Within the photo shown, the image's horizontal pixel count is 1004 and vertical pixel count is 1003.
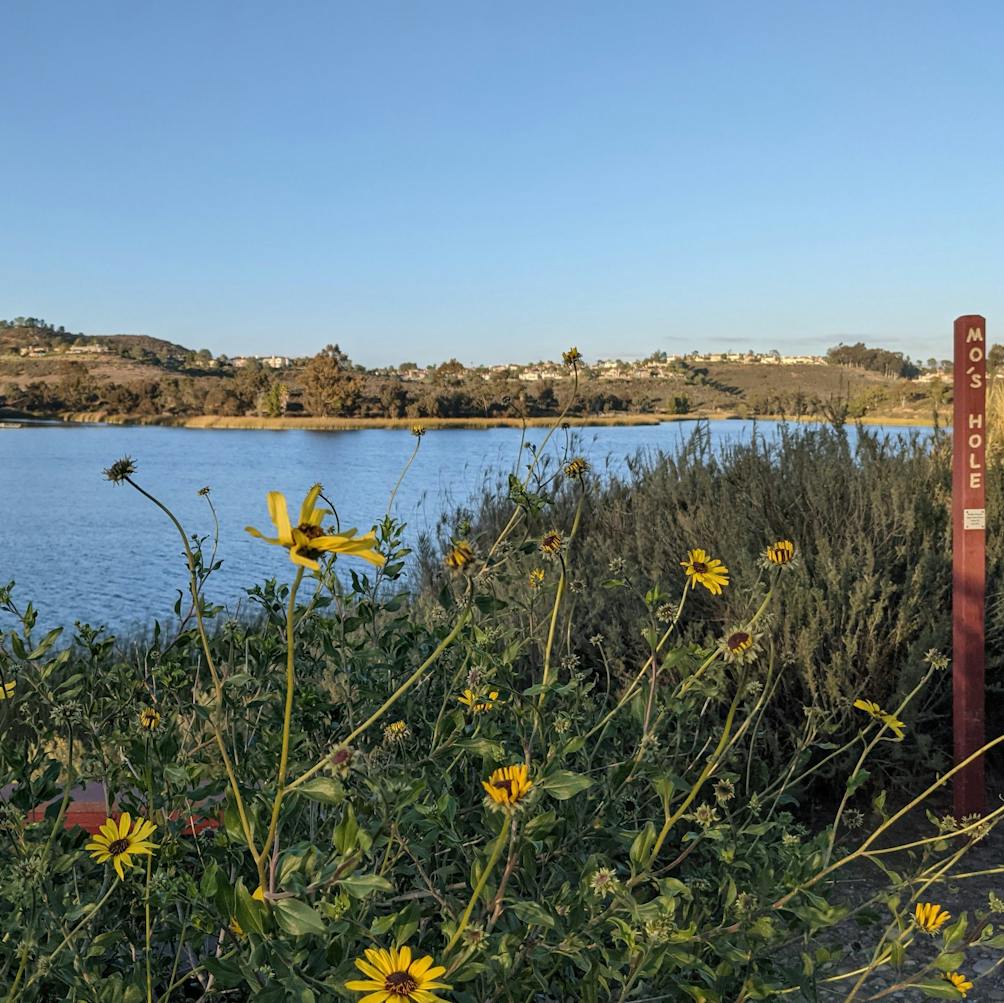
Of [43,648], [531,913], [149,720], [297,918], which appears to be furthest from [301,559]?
[43,648]

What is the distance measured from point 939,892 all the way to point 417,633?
2290 millimetres

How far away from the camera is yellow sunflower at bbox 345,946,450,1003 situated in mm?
984

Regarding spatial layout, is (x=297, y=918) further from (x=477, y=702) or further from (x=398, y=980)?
(x=477, y=702)

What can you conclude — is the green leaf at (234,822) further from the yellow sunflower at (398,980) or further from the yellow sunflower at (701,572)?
the yellow sunflower at (701,572)

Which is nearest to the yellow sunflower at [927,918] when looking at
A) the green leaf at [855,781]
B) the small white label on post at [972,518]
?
the green leaf at [855,781]

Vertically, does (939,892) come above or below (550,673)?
below

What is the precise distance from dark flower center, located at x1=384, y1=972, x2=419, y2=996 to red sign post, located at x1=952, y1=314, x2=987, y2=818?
305 cm

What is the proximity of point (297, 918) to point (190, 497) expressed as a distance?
23083 mm

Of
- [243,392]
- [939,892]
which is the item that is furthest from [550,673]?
[243,392]

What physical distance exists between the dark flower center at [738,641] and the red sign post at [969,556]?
2473 millimetres

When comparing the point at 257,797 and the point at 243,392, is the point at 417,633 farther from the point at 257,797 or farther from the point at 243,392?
the point at 243,392

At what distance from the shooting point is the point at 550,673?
1.74 meters

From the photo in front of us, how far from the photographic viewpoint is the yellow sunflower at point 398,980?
984 mm

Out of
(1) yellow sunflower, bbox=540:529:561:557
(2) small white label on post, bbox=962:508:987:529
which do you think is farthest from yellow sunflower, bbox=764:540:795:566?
(2) small white label on post, bbox=962:508:987:529
